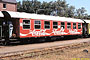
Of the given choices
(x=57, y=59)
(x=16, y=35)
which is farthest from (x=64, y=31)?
(x=57, y=59)

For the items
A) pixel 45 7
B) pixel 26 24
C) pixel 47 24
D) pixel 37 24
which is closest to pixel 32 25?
pixel 26 24

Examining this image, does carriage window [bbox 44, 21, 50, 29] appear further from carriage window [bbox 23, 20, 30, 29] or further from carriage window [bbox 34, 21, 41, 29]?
carriage window [bbox 23, 20, 30, 29]

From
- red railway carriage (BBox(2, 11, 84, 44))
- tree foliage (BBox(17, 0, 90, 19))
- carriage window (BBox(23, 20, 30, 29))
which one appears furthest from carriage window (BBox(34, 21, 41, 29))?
tree foliage (BBox(17, 0, 90, 19))

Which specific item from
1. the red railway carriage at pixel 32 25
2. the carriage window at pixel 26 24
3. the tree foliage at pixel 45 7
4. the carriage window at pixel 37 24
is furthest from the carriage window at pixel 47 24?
the tree foliage at pixel 45 7

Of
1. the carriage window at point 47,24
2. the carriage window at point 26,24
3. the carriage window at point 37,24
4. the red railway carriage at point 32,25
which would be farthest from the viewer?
the carriage window at point 47,24

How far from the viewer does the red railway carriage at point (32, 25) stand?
15.9m

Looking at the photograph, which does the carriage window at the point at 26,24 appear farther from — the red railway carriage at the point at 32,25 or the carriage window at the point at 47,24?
the carriage window at the point at 47,24

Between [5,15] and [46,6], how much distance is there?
56.9 metres

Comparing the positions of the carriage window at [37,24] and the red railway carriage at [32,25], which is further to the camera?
the carriage window at [37,24]

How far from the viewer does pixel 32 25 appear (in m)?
16.9

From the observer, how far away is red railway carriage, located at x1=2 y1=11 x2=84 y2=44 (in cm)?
1591

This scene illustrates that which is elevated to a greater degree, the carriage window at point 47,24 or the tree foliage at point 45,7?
the tree foliage at point 45,7

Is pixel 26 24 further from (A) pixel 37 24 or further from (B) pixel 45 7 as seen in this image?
(B) pixel 45 7

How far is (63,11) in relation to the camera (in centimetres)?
7894
